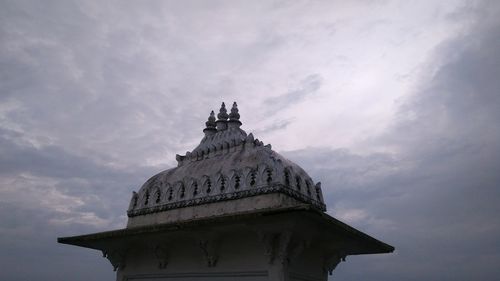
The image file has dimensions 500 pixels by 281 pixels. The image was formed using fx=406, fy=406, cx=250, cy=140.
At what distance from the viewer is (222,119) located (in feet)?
60.8

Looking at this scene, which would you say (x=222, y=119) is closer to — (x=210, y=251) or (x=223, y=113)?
(x=223, y=113)

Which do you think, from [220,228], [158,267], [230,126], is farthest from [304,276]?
[230,126]

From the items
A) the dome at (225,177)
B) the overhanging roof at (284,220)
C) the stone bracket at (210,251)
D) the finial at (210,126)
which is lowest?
the stone bracket at (210,251)

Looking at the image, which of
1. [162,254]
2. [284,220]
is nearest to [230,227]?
[284,220]

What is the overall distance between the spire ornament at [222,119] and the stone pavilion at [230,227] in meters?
1.16

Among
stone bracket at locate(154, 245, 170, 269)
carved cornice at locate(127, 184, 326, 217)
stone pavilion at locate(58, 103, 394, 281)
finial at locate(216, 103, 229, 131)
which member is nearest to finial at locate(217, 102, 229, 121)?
finial at locate(216, 103, 229, 131)

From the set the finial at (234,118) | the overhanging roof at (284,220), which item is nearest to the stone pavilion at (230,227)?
the overhanging roof at (284,220)

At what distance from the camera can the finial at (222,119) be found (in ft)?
60.3

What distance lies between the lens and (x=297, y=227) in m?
11.6

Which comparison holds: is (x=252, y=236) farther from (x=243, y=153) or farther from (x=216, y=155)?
(x=216, y=155)

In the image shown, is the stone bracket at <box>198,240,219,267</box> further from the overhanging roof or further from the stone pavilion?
the overhanging roof

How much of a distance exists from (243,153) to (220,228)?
3491 millimetres

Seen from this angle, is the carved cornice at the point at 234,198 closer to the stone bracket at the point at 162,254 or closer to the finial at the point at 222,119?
the stone bracket at the point at 162,254

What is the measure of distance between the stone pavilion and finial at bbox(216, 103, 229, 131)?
1.16m
